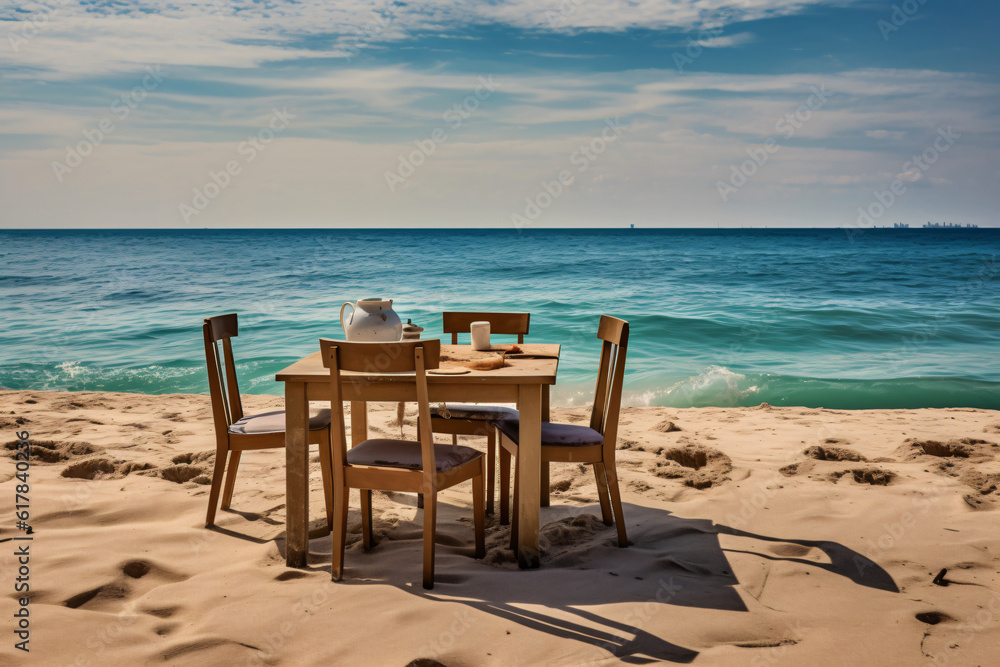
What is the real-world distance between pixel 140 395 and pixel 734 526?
5.58m

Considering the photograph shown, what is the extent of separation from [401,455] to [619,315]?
911 centimetres

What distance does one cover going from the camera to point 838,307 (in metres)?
12.3

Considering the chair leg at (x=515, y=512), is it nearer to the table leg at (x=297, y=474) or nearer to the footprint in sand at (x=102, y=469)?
the table leg at (x=297, y=474)

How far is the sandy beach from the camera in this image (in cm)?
190

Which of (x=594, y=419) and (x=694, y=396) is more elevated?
(x=594, y=419)

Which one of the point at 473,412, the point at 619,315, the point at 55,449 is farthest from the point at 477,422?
the point at 619,315

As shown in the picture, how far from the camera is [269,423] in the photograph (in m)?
2.97

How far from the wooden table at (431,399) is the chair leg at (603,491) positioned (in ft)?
1.39

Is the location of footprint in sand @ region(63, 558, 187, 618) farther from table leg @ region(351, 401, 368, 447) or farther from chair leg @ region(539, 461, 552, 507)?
chair leg @ region(539, 461, 552, 507)

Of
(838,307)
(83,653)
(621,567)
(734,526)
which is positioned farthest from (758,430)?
(838,307)

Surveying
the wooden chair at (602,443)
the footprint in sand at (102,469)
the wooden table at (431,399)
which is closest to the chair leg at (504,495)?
the wooden chair at (602,443)

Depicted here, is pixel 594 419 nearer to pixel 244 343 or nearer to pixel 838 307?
pixel 244 343

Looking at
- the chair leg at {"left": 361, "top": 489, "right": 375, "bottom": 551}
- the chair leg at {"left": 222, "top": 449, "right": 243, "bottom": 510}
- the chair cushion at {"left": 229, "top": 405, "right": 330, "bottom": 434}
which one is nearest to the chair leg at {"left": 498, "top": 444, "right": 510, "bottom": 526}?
the chair leg at {"left": 361, "top": 489, "right": 375, "bottom": 551}

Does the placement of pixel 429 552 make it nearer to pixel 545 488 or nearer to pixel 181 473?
pixel 545 488
